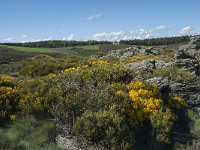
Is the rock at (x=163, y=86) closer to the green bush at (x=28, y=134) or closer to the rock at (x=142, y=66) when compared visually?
the rock at (x=142, y=66)

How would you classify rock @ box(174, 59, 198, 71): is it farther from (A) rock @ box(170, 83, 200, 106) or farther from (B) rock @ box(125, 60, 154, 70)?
(A) rock @ box(170, 83, 200, 106)

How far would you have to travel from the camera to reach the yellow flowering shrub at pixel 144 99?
37.0 feet

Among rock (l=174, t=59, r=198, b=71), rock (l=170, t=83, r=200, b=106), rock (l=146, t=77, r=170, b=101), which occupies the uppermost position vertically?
rock (l=174, t=59, r=198, b=71)

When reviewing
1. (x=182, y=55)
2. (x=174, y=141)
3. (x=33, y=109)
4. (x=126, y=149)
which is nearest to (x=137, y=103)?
(x=174, y=141)

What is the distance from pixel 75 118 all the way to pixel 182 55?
63.0ft

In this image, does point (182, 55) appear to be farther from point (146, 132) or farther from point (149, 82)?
point (146, 132)

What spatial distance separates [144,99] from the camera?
12.3m

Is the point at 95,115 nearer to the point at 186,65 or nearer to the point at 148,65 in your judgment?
the point at 148,65

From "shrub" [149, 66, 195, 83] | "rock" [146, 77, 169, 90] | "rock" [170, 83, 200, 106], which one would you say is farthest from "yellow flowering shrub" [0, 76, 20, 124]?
"shrub" [149, 66, 195, 83]

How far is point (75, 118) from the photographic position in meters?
10.8

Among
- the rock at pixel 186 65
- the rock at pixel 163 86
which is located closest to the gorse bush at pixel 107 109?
the rock at pixel 163 86

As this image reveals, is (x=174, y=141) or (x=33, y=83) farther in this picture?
(x=33, y=83)

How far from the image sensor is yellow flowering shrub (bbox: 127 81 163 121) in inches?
444

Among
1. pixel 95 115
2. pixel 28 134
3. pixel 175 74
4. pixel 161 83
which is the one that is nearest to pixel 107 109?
pixel 95 115
